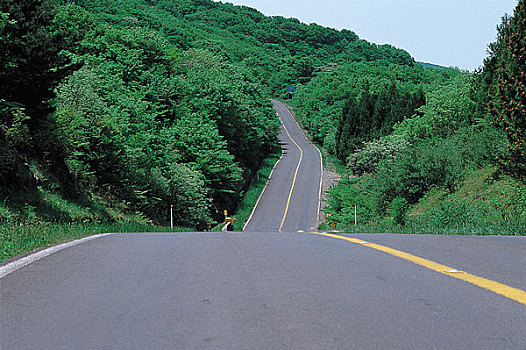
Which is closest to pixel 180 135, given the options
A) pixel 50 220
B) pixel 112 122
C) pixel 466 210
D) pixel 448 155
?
pixel 112 122

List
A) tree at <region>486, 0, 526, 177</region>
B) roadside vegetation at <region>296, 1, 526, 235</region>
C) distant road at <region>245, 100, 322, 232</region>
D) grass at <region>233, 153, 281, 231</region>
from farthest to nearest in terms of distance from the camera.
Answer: grass at <region>233, 153, 281, 231</region> → distant road at <region>245, 100, 322, 232</region> → roadside vegetation at <region>296, 1, 526, 235</region> → tree at <region>486, 0, 526, 177</region>

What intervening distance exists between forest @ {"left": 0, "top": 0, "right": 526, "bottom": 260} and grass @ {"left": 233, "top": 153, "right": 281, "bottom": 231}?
141 centimetres

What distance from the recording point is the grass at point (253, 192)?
5628cm

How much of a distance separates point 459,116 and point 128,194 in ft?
105

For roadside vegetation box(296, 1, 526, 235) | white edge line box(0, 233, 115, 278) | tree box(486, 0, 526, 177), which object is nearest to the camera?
white edge line box(0, 233, 115, 278)

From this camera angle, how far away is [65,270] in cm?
671

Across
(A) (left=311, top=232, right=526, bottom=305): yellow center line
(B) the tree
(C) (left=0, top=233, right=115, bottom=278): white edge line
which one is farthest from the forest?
(A) (left=311, top=232, right=526, bottom=305): yellow center line

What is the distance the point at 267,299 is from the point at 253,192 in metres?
62.3

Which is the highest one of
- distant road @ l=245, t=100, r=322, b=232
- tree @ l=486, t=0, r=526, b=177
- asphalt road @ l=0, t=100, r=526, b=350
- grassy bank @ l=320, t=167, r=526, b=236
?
tree @ l=486, t=0, r=526, b=177

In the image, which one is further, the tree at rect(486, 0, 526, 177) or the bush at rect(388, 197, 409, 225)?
the bush at rect(388, 197, 409, 225)

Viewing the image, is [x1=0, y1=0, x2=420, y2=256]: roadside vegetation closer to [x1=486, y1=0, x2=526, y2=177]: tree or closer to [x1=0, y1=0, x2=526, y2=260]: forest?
[x1=0, y1=0, x2=526, y2=260]: forest

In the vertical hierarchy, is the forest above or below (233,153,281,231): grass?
above

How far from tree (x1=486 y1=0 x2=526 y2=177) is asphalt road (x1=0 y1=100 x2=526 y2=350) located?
47.7 feet

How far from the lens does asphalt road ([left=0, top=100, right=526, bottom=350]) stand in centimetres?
393
